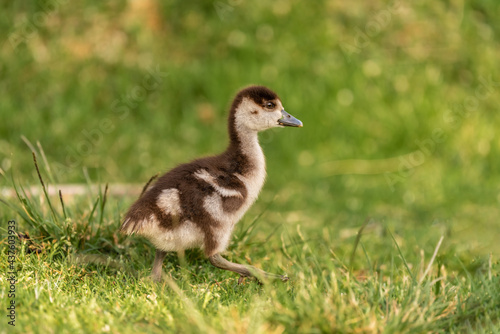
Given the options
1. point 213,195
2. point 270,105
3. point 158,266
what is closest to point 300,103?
point 270,105

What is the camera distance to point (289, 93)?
407 inches

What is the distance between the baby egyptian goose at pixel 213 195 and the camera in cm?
439

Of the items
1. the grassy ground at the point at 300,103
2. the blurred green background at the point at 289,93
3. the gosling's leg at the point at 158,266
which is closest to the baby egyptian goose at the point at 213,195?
the gosling's leg at the point at 158,266

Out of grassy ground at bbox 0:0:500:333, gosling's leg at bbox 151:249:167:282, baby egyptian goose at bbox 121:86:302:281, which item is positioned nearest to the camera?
baby egyptian goose at bbox 121:86:302:281

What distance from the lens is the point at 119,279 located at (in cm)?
459

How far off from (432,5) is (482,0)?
85 centimetres

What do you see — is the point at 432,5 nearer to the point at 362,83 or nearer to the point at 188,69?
the point at 362,83

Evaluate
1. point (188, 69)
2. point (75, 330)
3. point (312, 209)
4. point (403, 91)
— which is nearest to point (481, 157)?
point (403, 91)

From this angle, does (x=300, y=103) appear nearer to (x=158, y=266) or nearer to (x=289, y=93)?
(x=289, y=93)

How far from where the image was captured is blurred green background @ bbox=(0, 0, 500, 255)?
9320 millimetres

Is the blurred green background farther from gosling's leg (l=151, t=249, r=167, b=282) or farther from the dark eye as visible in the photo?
gosling's leg (l=151, t=249, r=167, b=282)

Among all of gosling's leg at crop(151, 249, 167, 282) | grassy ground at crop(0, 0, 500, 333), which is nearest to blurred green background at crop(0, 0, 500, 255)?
grassy ground at crop(0, 0, 500, 333)

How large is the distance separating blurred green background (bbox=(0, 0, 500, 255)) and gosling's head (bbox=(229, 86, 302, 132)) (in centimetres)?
340

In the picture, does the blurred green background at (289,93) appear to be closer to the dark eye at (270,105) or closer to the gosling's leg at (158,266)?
the dark eye at (270,105)
